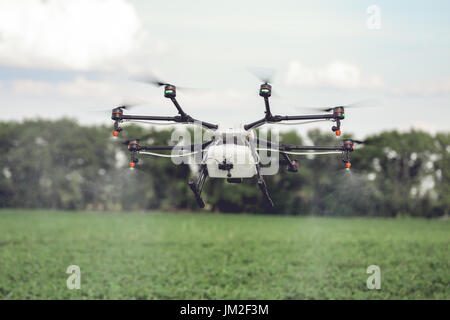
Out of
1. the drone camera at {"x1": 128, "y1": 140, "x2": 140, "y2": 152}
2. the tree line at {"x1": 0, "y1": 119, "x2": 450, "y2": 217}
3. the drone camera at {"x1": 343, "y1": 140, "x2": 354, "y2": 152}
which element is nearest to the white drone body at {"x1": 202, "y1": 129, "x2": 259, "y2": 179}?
the drone camera at {"x1": 128, "y1": 140, "x2": 140, "y2": 152}

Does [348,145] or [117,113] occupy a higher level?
[117,113]

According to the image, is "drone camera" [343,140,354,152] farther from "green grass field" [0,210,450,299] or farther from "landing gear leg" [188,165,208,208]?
"green grass field" [0,210,450,299]

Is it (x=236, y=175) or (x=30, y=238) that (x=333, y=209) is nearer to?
(x=30, y=238)

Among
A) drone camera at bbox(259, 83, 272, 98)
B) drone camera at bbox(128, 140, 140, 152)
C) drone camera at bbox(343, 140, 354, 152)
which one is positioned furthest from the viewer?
drone camera at bbox(128, 140, 140, 152)

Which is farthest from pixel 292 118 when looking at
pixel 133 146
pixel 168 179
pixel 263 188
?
pixel 168 179

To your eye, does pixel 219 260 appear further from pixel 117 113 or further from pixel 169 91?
pixel 169 91
